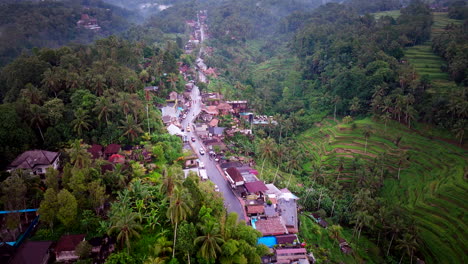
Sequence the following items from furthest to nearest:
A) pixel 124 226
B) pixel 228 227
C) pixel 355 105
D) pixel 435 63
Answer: pixel 435 63, pixel 355 105, pixel 228 227, pixel 124 226

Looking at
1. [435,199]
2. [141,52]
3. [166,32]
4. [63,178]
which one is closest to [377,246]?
[435,199]

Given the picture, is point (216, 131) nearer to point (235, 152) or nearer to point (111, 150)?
point (235, 152)

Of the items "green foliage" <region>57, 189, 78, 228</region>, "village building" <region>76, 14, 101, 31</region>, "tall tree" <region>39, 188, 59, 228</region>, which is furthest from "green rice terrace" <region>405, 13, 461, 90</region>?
"village building" <region>76, 14, 101, 31</region>

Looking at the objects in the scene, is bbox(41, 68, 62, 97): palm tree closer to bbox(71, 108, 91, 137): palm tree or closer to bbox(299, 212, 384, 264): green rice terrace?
bbox(71, 108, 91, 137): palm tree

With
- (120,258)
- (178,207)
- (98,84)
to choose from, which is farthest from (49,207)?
(98,84)

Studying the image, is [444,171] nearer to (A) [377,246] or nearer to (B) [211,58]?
(A) [377,246]

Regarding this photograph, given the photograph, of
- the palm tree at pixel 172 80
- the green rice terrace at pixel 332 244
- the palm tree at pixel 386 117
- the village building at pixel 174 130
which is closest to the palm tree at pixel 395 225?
the green rice terrace at pixel 332 244
